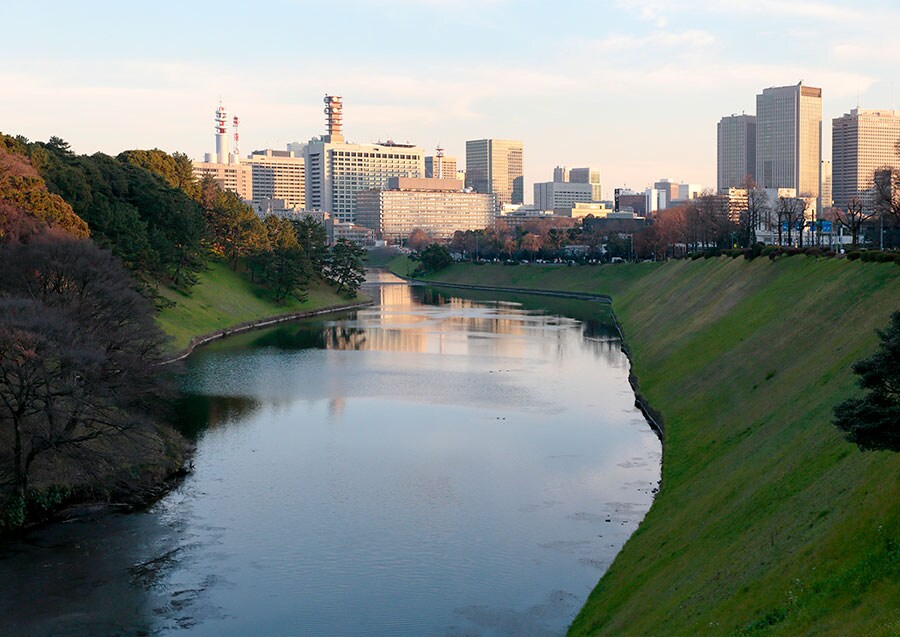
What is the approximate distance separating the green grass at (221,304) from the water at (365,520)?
17.8 meters

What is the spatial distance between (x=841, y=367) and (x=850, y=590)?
54.1 ft

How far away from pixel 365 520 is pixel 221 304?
61.7m

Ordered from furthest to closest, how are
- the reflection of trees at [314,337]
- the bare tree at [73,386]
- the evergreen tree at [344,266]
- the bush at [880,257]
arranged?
the evergreen tree at [344,266] < the reflection of trees at [314,337] < the bush at [880,257] < the bare tree at [73,386]

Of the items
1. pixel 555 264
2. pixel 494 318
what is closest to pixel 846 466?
pixel 494 318

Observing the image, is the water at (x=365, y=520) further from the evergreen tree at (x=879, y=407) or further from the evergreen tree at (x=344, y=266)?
the evergreen tree at (x=344, y=266)

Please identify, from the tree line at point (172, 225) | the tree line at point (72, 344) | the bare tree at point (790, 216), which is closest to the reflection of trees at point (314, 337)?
the tree line at point (172, 225)

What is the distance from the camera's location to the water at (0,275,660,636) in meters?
23.9

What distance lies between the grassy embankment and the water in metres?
2.07

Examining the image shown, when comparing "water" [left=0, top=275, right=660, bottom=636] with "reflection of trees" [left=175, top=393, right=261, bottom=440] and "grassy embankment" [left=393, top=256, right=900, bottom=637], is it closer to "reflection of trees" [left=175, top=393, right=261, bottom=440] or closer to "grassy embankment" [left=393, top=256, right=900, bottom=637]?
"reflection of trees" [left=175, top=393, right=261, bottom=440]

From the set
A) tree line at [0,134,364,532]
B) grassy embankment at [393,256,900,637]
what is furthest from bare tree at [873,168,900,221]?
tree line at [0,134,364,532]

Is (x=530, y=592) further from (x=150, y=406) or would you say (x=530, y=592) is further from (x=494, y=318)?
(x=494, y=318)

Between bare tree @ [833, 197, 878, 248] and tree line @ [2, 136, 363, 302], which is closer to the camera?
tree line @ [2, 136, 363, 302]

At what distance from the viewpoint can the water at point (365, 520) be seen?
23.9m

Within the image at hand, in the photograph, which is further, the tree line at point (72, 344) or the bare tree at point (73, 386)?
the tree line at point (72, 344)
